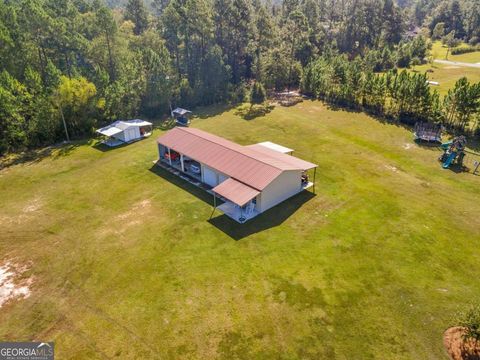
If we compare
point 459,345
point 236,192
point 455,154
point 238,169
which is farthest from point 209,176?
point 455,154

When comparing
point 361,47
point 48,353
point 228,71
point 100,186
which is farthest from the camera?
point 361,47

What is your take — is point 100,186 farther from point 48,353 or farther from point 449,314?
point 449,314

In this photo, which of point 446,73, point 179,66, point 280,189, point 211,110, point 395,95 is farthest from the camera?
point 446,73

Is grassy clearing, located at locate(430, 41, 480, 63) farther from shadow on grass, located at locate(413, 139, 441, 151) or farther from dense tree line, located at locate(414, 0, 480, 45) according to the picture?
shadow on grass, located at locate(413, 139, 441, 151)

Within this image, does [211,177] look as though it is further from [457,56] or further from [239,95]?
[457,56]

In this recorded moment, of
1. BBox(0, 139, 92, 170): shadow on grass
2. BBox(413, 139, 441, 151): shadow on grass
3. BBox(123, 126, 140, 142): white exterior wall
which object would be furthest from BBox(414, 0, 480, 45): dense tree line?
BBox(0, 139, 92, 170): shadow on grass

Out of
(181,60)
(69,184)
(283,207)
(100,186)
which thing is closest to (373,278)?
(283,207)
